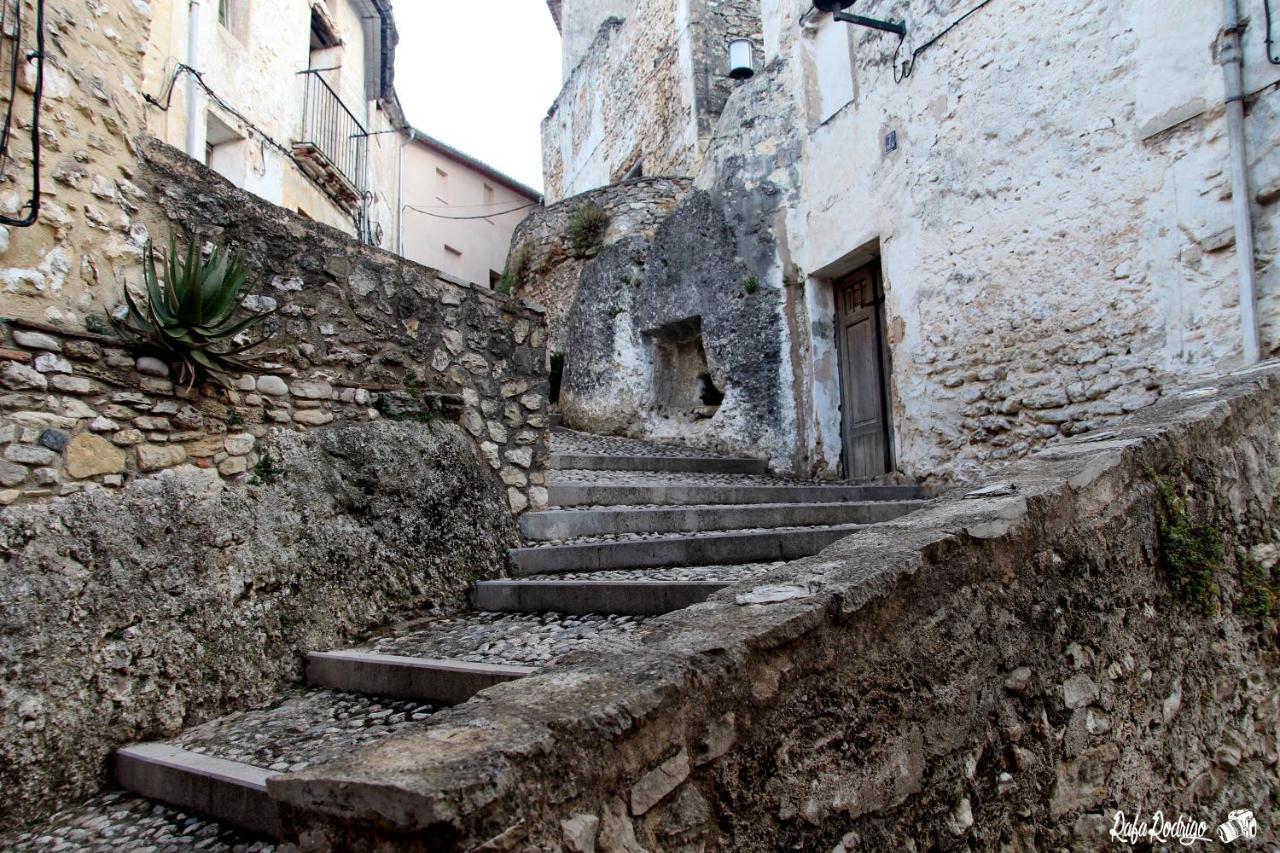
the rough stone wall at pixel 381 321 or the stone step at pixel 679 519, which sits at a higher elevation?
the rough stone wall at pixel 381 321

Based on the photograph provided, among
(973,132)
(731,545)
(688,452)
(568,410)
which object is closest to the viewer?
(731,545)

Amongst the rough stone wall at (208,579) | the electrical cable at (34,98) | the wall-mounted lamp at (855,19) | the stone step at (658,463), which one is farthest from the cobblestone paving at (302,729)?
the wall-mounted lamp at (855,19)

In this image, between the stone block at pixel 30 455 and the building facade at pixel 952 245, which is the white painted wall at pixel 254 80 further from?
the stone block at pixel 30 455

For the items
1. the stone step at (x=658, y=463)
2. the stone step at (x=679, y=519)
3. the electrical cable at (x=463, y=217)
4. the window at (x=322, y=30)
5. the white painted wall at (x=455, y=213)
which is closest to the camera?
the stone step at (x=679, y=519)

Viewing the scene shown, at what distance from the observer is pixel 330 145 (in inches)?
398

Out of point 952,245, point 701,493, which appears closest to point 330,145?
point 701,493

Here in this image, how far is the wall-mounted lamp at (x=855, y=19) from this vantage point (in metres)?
5.34

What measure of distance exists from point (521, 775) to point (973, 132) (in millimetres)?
5243

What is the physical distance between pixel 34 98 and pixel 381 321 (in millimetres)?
1426

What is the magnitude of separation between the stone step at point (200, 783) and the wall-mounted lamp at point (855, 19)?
17.2 feet

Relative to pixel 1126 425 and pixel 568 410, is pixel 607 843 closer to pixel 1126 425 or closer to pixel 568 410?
pixel 1126 425

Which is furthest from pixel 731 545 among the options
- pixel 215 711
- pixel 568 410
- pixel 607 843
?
A: pixel 568 410

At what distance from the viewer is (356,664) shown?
286cm

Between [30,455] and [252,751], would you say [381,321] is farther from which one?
[252,751]
